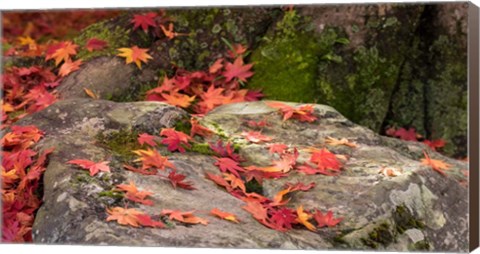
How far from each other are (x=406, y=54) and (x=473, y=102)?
1.71m

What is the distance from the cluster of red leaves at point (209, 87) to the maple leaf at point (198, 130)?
0.54 meters

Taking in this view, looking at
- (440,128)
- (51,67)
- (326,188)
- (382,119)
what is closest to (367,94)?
(382,119)

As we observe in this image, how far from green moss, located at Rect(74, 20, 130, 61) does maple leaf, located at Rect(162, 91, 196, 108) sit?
521 millimetres

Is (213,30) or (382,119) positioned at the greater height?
(213,30)

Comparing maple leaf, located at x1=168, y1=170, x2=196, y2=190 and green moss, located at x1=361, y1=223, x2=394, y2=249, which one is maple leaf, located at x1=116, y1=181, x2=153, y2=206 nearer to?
maple leaf, located at x1=168, y1=170, x2=196, y2=190

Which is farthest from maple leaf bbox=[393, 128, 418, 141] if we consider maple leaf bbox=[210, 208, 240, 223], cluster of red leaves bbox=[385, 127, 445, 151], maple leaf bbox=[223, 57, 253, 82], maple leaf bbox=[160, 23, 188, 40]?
maple leaf bbox=[210, 208, 240, 223]

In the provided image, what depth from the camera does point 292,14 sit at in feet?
17.8

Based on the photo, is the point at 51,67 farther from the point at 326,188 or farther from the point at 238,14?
the point at 326,188

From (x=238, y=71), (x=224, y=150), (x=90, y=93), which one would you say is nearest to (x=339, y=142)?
(x=224, y=150)

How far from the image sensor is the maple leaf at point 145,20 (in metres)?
5.52

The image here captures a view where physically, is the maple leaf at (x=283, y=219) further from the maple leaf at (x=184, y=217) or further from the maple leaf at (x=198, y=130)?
the maple leaf at (x=198, y=130)

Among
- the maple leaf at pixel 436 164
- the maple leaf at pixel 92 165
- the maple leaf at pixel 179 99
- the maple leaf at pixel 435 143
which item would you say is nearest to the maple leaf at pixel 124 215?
the maple leaf at pixel 92 165

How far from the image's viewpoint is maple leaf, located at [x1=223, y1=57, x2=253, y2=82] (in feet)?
17.9

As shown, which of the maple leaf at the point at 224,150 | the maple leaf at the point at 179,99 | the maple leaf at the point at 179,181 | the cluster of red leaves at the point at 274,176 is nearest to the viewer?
the cluster of red leaves at the point at 274,176
